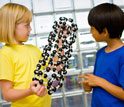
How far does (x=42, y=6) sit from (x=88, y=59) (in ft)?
1.95

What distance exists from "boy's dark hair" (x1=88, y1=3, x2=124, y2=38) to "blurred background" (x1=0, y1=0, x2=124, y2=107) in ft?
2.66

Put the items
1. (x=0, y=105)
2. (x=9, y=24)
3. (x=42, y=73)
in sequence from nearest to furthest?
(x=42, y=73) < (x=9, y=24) < (x=0, y=105)

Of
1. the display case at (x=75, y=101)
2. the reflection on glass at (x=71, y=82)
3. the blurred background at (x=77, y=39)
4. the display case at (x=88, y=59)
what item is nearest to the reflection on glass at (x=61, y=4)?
the blurred background at (x=77, y=39)

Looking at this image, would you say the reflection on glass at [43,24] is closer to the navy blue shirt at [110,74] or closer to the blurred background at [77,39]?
the blurred background at [77,39]

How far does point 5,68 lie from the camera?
0.62m

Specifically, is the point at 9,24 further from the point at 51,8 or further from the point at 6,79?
the point at 51,8

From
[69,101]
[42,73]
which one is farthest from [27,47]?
[69,101]

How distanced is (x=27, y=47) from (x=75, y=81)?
80 centimetres

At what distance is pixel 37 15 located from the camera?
1.43m

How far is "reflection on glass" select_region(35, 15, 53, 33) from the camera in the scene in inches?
55.8

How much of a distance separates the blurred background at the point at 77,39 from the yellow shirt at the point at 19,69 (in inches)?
28.0

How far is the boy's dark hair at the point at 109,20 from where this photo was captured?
609 mm

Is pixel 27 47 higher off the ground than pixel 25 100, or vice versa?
pixel 27 47

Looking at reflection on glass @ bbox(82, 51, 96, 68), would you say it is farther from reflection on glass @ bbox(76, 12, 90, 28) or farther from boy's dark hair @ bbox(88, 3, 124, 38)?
boy's dark hair @ bbox(88, 3, 124, 38)
